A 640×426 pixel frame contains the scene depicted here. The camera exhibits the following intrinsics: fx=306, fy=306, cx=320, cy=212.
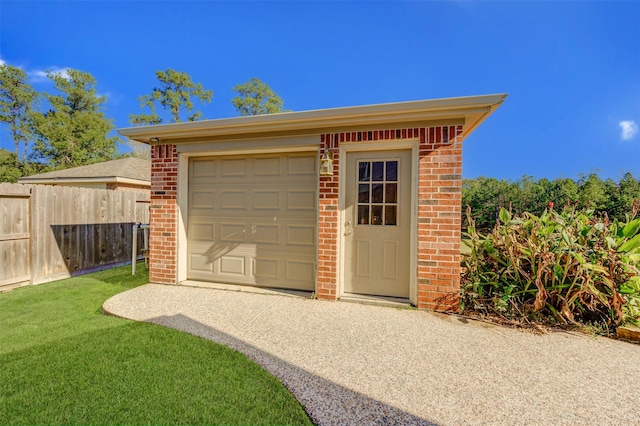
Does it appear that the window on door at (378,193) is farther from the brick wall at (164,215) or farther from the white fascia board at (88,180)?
the white fascia board at (88,180)

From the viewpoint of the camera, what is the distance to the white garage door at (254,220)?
4.72 meters

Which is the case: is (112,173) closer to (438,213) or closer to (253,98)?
(438,213)

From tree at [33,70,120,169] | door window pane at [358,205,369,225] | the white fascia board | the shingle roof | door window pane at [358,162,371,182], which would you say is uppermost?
tree at [33,70,120,169]

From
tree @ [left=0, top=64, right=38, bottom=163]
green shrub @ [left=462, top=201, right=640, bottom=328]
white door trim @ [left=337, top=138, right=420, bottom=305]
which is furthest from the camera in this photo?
tree @ [left=0, top=64, right=38, bottom=163]

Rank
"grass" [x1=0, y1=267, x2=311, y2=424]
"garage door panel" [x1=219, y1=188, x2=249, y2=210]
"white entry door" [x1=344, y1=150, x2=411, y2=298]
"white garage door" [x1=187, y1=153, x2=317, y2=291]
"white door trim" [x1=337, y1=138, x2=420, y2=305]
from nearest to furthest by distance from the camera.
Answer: "grass" [x1=0, y1=267, x2=311, y2=424], "white door trim" [x1=337, y1=138, x2=420, y2=305], "white entry door" [x1=344, y1=150, x2=411, y2=298], "white garage door" [x1=187, y1=153, x2=317, y2=291], "garage door panel" [x1=219, y1=188, x2=249, y2=210]

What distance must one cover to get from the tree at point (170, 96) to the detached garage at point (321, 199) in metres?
18.9

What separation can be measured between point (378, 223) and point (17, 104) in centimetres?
2799

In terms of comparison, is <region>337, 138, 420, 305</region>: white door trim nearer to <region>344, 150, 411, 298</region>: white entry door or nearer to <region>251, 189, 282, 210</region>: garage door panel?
<region>344, 150, 411, 298</region>: white entry door

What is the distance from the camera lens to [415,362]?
2658mm

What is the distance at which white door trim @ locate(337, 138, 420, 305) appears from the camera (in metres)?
4.02

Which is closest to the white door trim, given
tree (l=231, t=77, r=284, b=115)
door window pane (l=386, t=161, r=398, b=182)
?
door window pane (l=386, t=161, r=398, b=182)

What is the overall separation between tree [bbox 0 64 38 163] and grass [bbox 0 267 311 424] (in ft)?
82.0

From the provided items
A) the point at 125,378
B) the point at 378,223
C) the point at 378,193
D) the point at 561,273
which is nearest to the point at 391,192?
the point at 378,193

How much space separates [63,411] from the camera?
6.41 ft
